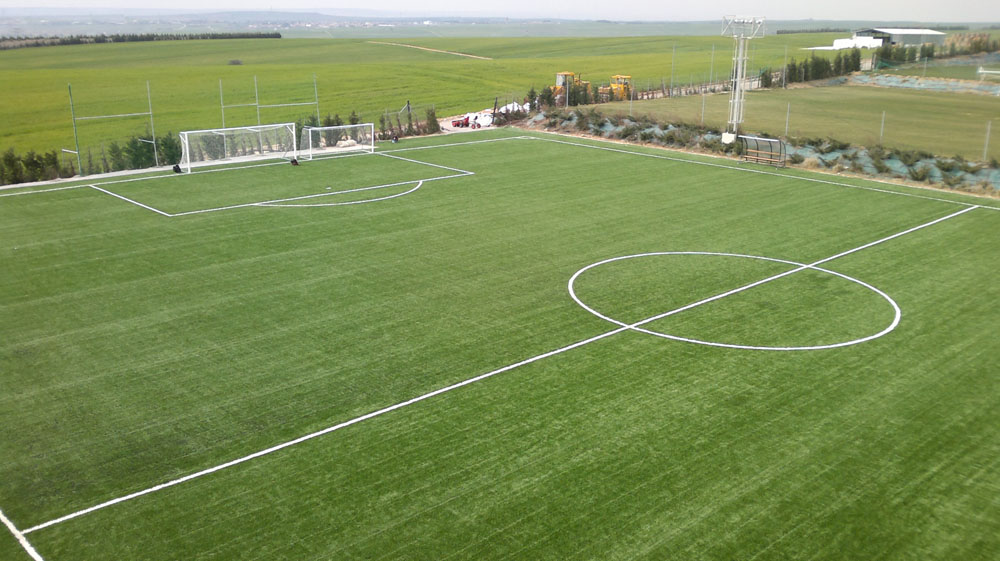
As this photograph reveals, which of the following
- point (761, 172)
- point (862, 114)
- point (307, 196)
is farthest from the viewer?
point (862, 114)

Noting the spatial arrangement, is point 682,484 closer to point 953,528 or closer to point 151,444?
point 953,528

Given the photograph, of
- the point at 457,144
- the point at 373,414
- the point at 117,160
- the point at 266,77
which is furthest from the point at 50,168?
the point at 266,77

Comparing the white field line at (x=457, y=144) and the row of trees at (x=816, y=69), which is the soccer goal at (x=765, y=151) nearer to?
the white field line at (x=457, y=144)

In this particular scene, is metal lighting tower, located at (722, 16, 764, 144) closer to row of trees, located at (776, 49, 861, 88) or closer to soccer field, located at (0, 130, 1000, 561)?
soccer field, located at (0, 130, 1000, 561)

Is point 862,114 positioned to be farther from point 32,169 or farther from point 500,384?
point 32,169

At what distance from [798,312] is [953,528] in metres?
6.17

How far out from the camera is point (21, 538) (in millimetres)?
7824

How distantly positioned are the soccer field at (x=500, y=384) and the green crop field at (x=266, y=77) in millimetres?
27845

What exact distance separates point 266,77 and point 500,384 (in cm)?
6526

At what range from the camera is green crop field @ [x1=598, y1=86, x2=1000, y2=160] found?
31047 mm

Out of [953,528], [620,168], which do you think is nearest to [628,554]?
[953,528]

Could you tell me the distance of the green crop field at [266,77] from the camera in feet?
162

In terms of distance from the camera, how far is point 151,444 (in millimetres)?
9562

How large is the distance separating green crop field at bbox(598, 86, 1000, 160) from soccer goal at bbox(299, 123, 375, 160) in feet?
39.7
